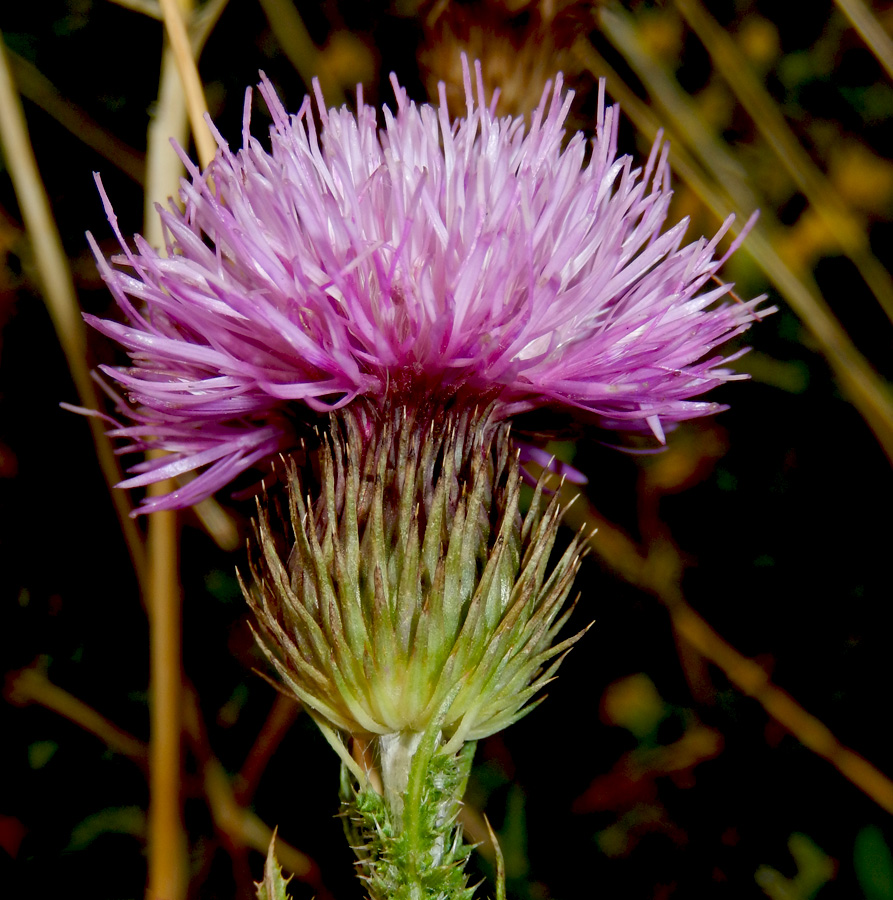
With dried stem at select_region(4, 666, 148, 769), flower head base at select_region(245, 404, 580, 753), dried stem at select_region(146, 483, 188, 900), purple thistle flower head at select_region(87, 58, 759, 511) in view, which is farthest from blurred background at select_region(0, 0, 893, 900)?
flower head base at select_region(245, 404, 580, 753)

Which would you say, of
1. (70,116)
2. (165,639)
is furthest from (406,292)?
(70,116)

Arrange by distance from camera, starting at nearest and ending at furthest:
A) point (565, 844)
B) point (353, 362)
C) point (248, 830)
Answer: point (353, 362), point (248, 830), point (565, 844)

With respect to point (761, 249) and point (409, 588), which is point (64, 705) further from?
point (761, 249)

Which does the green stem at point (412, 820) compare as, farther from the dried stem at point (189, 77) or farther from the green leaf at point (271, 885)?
the dried stem at point (189, 77)

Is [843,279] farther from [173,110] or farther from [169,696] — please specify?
[169,696]

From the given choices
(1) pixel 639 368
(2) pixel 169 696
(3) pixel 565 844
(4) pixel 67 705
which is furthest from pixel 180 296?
(3) pixel 565 844

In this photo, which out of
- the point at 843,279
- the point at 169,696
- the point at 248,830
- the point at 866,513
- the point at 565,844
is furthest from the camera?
the point at 843,279

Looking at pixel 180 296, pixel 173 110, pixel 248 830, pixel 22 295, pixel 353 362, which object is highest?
pixel 22 295

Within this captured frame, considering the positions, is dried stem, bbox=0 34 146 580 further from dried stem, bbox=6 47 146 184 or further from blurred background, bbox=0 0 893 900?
dried stem, bbox=6 47 146 184
